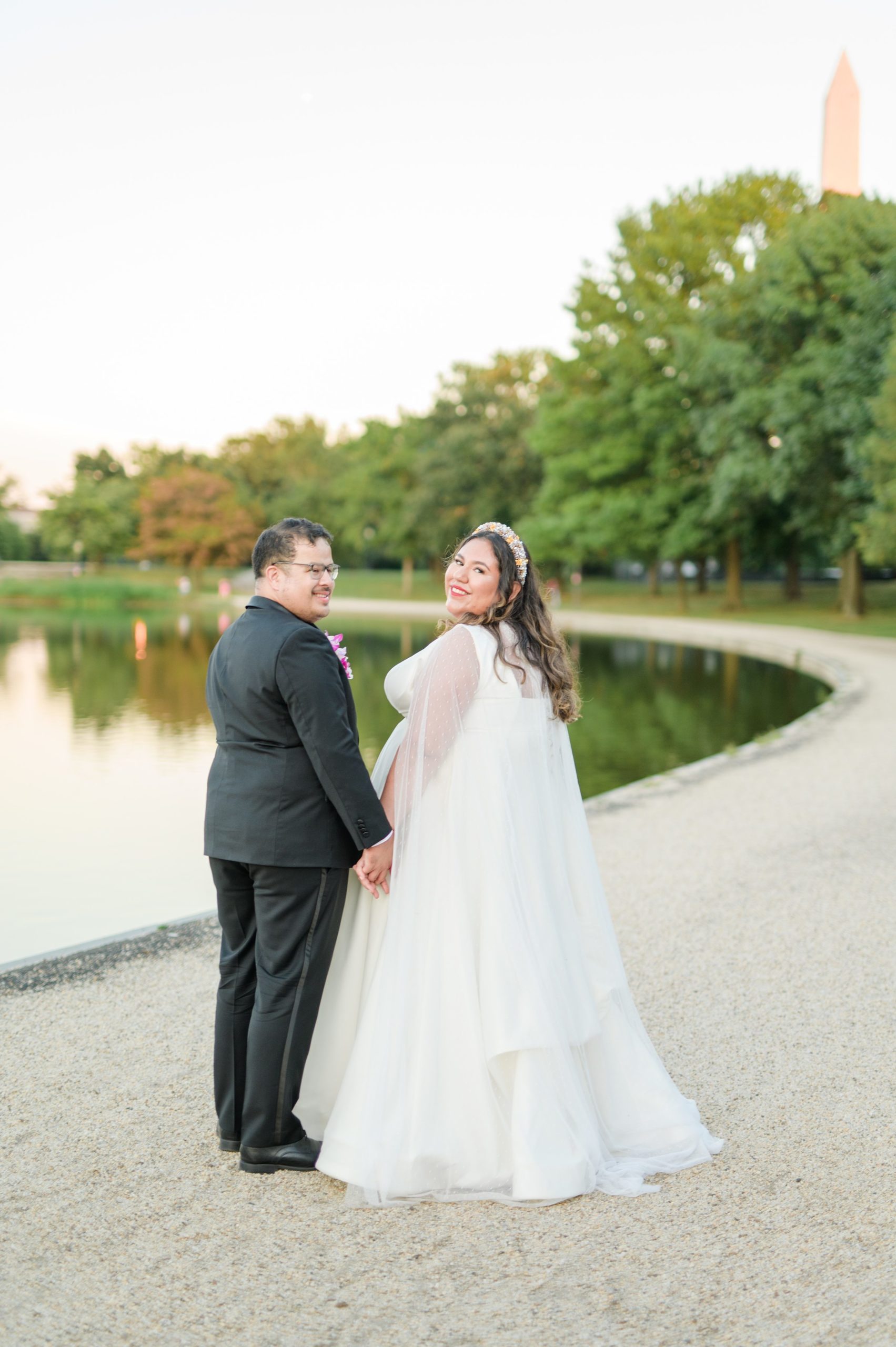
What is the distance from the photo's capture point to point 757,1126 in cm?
333

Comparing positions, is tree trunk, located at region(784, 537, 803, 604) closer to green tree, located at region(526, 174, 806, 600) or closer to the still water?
green tree, located at region(526, 174, 806, 600)

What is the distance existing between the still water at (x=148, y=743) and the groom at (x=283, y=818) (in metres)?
3.61

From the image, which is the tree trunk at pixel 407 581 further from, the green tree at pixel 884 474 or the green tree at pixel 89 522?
the green tree at pixel 884 474

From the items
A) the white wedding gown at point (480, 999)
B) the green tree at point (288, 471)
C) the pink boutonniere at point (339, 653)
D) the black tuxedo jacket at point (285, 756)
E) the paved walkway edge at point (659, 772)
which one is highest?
the green tree at point (288, 471)

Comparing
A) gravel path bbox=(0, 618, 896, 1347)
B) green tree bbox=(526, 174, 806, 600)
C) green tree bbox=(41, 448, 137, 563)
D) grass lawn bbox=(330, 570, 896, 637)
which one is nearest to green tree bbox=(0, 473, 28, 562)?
green tree bbox=(41, 448, 137, 563)

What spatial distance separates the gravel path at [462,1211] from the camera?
2.38 meters

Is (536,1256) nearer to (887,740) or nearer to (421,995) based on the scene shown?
(421,995)

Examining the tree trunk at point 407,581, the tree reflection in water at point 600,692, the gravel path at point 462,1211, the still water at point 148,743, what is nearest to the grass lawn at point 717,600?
the tree trunk at point 407,581

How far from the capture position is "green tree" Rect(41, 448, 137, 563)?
69938 millimetres

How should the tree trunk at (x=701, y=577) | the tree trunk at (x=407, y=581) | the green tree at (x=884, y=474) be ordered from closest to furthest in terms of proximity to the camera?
the green tree at (x=884, y=474) → the tree trunk at (x=701, y=577) → the tree trunk at (x=407, y=581)

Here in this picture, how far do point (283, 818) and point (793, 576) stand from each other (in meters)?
42.9

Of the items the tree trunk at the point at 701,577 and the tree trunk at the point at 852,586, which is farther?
the tree trunk at the point at 701,577

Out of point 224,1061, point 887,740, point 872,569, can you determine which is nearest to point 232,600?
point 872,569

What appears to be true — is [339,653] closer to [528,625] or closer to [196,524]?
[528,625]
